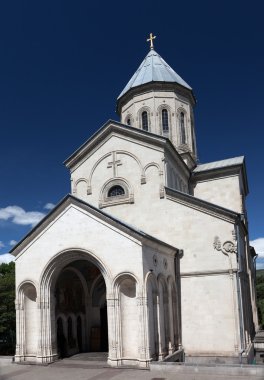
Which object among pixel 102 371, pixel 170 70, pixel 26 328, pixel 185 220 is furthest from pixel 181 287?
pixel 170 70

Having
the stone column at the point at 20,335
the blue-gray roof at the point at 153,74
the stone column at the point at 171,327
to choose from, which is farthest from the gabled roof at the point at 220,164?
the stone column at the point at 20,335

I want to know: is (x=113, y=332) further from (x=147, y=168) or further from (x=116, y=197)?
(x=147, y=168)

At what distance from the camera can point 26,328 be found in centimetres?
1698

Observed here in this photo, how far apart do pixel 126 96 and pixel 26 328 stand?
697 inches

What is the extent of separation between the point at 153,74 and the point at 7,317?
777 inches

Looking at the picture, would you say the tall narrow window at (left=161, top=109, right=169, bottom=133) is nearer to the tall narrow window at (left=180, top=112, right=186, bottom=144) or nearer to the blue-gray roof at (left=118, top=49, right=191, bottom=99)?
the tall narrow window at (left=180, top=112, right=186, bottom=144)

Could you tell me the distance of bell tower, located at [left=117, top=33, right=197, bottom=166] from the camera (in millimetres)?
27031

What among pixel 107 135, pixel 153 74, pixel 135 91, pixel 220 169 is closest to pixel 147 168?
pixel 107 135

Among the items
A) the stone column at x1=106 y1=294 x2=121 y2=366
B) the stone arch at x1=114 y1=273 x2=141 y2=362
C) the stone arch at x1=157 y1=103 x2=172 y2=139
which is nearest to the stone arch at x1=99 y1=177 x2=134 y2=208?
the stone arch at x1=114 y1=273 x2=141 y2=362

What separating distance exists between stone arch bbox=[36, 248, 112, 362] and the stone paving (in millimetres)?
639

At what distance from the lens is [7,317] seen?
2561 cm

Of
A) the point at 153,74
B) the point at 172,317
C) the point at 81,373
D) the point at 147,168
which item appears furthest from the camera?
the point at 153,74

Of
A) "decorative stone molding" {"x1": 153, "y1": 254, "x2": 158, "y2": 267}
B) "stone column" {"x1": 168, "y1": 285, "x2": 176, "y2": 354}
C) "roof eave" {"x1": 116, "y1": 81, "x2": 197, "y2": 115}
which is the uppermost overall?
"roof eave" {"x1": 116, "y1": 81, "x2": 197, "y2": 115}

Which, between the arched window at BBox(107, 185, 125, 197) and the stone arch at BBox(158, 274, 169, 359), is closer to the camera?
the stone arch at BBox(158, 274, 169, 359)
